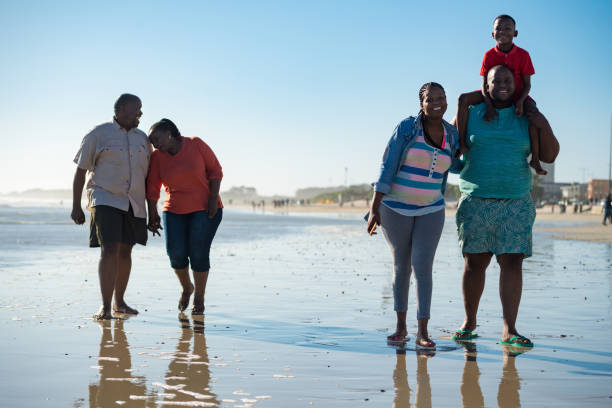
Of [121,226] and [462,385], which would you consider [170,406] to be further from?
[121,226]

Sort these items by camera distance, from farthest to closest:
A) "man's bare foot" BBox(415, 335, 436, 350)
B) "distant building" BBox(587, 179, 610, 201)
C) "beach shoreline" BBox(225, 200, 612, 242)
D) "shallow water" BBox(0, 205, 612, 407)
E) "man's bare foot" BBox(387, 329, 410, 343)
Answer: "distant building" BBox(587, 179, 610, 201), "beach shoreline" BBox(225, 200, 612, 242), "man's bare foot" BBox(387, 329, 410, 343), "man's bare foot" BBox(415, 335, 436, 350), "shallow water" BBox(0, 205, 612, 407)

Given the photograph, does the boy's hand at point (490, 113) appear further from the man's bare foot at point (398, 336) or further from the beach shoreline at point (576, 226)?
the beach shoreline at point (576, 226)

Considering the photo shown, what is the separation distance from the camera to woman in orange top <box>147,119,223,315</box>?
5.84 meters

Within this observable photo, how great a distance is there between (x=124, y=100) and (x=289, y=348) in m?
2.76

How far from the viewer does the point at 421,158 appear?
15.1 feet

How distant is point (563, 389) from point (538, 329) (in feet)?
5.89

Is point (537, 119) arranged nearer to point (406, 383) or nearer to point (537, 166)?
point (537, 166)

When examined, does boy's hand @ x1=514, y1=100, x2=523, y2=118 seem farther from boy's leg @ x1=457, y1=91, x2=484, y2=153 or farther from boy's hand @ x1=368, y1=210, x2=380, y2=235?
boy's hand @ x1=368, y1=210, x2=380, y2=235

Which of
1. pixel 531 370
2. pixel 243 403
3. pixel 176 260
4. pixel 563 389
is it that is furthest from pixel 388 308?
pixel 243 403

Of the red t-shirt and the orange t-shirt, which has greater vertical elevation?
the red t-shirt

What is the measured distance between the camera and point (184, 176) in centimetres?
583

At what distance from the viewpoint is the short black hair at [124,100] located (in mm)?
5793

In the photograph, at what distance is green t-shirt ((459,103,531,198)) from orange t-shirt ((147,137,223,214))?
2.46 meters

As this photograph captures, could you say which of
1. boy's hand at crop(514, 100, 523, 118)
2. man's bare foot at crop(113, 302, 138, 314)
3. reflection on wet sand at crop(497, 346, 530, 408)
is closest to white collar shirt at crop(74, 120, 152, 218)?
man's bare foot at crop(113, 302, 138, 314)
